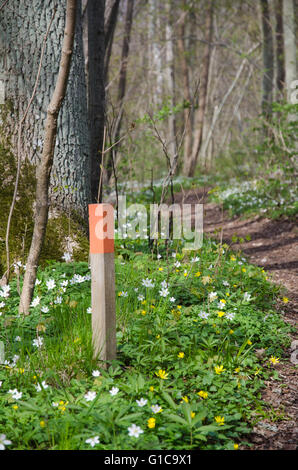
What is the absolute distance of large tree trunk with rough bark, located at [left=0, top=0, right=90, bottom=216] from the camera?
3781 mm

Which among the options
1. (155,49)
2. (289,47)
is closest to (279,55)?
(289,47)

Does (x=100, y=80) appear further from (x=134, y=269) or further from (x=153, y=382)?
(x=153, y=382)

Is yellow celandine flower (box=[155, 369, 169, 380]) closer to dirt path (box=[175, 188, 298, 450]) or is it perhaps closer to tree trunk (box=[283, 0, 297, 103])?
dirt path (box=[175, 188, 298, 450])

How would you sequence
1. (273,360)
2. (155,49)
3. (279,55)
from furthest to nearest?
(155,49), (279,55), (273,360)

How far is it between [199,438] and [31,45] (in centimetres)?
343

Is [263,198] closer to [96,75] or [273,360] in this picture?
[96,75]

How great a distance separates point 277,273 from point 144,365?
109 inches

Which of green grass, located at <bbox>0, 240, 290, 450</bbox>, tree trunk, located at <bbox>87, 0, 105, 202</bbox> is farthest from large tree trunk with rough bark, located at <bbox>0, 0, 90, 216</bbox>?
tree trunk, located at <bbox>87, 0, 105, 202</bbox>

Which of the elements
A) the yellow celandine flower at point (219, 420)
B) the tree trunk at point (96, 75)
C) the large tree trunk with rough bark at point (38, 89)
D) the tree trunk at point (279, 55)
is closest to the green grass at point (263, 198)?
the tree trunk at point (96, 75)

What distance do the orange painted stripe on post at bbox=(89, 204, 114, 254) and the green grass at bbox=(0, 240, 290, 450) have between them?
0.54 meters

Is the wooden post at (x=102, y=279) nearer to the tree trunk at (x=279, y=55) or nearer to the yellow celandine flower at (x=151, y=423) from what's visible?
the yellow celandine flower at (x=151, y=423)

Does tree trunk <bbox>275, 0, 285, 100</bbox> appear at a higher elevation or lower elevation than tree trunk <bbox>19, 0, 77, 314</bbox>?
higher

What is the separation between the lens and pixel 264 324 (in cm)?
315

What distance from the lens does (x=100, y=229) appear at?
2.25 meters
